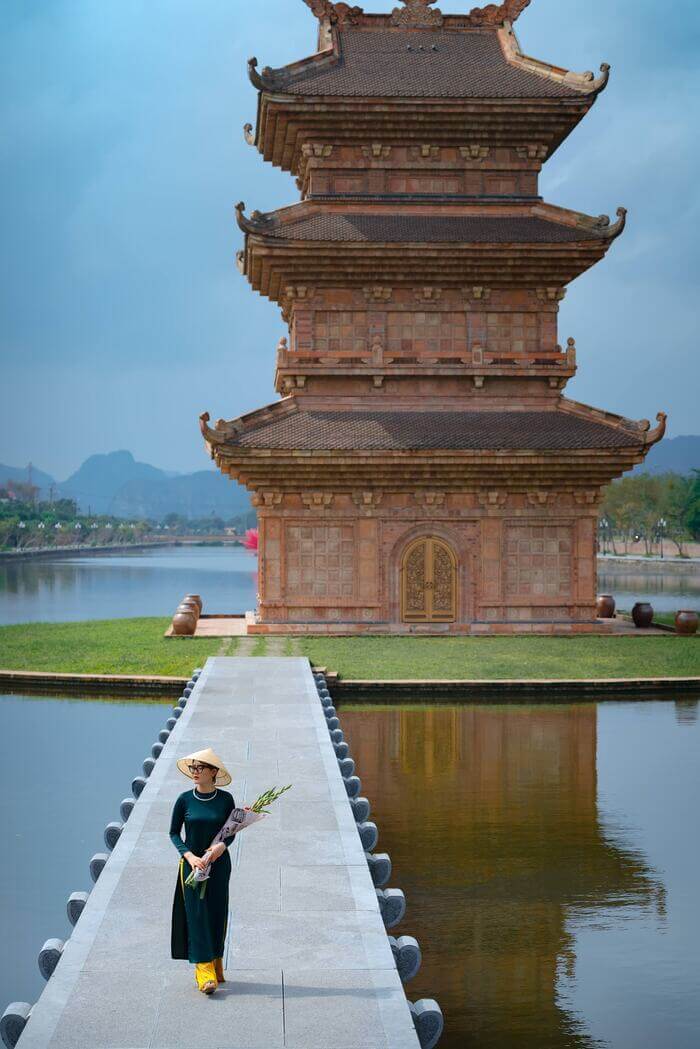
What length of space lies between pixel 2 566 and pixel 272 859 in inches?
3900

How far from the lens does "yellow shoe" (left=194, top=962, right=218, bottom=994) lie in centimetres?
848

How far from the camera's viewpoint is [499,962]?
1120 cm

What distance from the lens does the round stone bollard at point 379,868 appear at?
11531mm

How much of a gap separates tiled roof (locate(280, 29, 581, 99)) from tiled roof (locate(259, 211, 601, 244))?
3.04m

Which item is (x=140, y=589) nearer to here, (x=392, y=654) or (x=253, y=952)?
(x=392, y=654)

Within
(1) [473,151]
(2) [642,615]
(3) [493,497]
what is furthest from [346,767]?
(1) [473,151]

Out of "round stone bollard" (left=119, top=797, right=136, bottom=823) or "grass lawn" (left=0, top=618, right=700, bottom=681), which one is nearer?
"round stone bollard" (left=119, top=797, right=136, bottom=823)

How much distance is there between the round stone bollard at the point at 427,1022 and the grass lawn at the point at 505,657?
642 inches

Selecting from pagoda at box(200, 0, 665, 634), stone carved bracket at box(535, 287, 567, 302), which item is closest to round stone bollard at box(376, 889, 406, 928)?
pagoda at box(200, 0, 665, 634)

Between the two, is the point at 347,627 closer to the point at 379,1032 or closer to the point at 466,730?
the point at 466,730

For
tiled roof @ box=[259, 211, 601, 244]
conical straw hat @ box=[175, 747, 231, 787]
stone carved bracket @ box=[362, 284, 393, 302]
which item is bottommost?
conical straw hat @ box=[175, 747, 231, 787]

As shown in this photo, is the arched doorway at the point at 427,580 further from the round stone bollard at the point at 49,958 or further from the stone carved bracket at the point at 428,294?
the round stone bollard at the point at 49,958

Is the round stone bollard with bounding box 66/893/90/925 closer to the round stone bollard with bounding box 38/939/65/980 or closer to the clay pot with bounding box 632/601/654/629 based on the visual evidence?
the round stone bollard with bounding box 38/939/65/980

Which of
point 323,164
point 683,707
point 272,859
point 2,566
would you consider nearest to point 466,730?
point 683,707
